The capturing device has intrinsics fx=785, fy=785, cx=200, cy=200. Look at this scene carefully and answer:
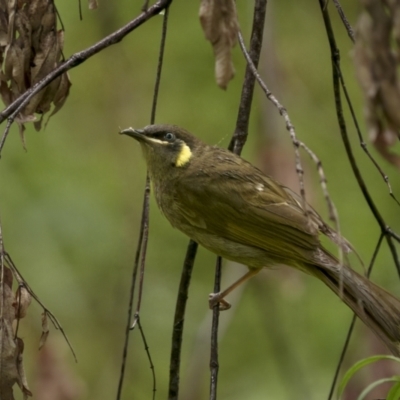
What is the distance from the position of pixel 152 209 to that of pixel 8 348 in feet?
13.7

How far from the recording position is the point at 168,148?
4.62m

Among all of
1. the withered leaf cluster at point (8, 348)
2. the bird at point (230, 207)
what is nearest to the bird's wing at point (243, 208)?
the bird at point (230, 207)

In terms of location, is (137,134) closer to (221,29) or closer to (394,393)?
(221,29)

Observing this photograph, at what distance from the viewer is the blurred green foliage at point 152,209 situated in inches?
247

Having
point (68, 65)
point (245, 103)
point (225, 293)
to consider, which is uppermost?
point (68, 65)

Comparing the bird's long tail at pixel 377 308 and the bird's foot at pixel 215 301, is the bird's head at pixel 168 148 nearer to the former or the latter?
the bird's foot at pixel 215 301

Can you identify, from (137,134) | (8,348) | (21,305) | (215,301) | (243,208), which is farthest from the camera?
(243,208)

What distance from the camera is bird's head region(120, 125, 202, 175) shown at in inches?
179

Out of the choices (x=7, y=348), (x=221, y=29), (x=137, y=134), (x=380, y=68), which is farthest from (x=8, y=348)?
(x=137, y=134)

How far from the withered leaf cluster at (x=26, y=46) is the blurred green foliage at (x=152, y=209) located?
3.02 m

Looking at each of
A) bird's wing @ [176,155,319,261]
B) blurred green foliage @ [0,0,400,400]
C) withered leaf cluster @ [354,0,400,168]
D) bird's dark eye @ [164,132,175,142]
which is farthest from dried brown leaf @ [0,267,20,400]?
blurred green foliage @ [0,0,400,400]

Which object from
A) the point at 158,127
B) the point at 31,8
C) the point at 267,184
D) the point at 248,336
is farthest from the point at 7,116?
the point at 248,336

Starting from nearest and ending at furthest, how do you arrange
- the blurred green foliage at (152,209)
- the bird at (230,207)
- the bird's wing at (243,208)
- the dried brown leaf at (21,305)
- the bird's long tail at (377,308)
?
the dried brown leaf at (21,305)
the bird's long tail at (377,308)
the bird at (230,207)
the bird's wing at (243,208)
the blurred green foliage at (152,209)

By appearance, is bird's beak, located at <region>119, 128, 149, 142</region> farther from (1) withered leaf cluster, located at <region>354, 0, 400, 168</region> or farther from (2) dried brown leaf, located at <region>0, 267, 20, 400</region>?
(1) withered leaf cluster, located at <region>354, 0, 400, 168</region>
